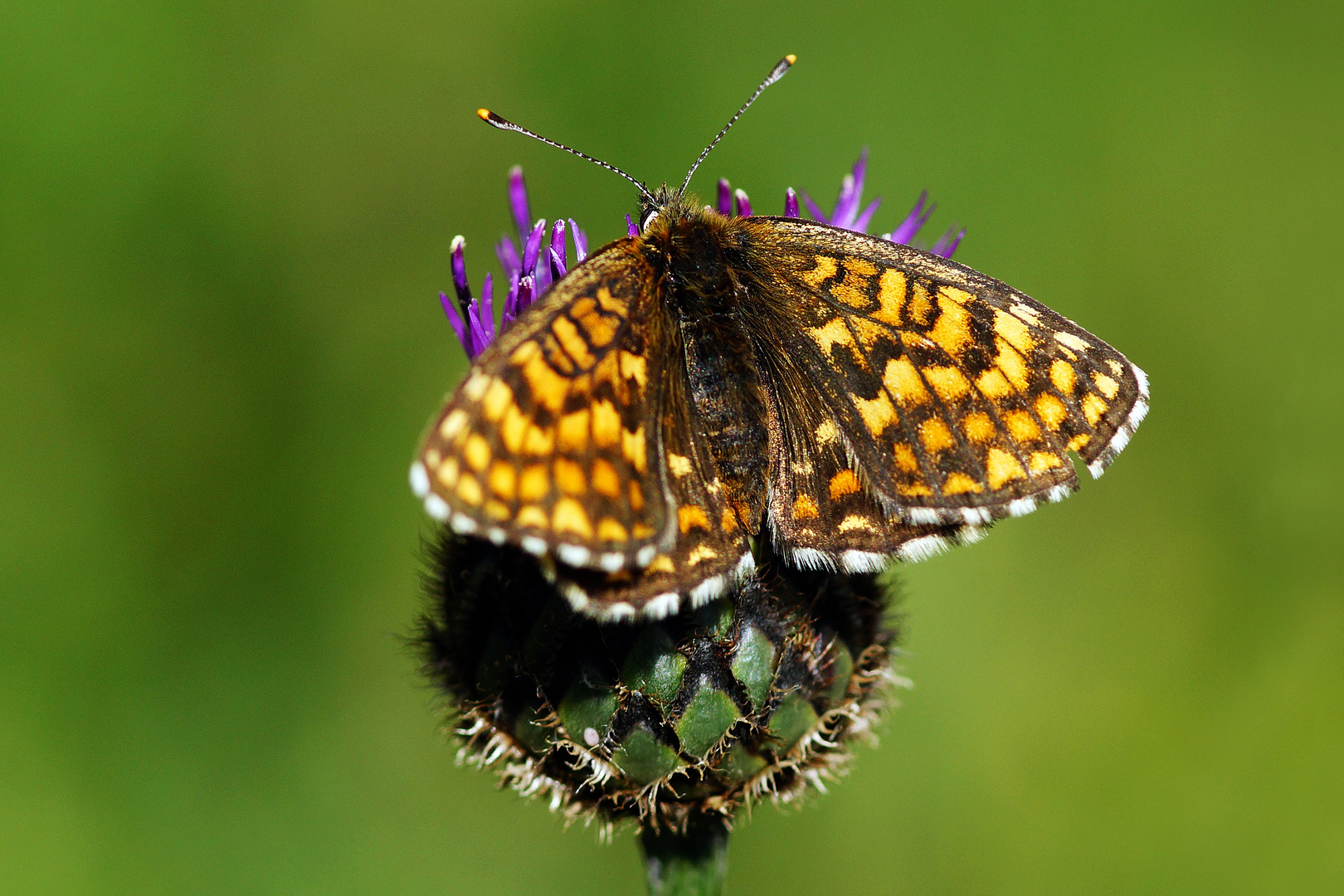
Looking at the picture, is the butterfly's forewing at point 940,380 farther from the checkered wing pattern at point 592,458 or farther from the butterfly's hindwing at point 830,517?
the checkered wing pattern at point 592,458

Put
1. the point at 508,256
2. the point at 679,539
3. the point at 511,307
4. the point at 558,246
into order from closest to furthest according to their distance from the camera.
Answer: the point at 679,539 < the point at 511,307 < the point at 558,246 < the point at 508,256

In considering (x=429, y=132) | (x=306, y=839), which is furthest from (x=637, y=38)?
(x=306, y=839)

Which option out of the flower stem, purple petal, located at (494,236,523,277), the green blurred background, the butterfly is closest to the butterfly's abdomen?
the butterfly

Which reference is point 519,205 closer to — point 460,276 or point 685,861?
point 460,276

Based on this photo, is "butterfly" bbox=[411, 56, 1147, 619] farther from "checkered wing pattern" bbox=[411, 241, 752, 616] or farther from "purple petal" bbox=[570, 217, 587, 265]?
"purple petal" bbox=[570, 217, 587, 265]

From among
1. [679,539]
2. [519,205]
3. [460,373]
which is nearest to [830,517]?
[679,539]

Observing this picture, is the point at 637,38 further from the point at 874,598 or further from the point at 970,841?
the point at 970,841
